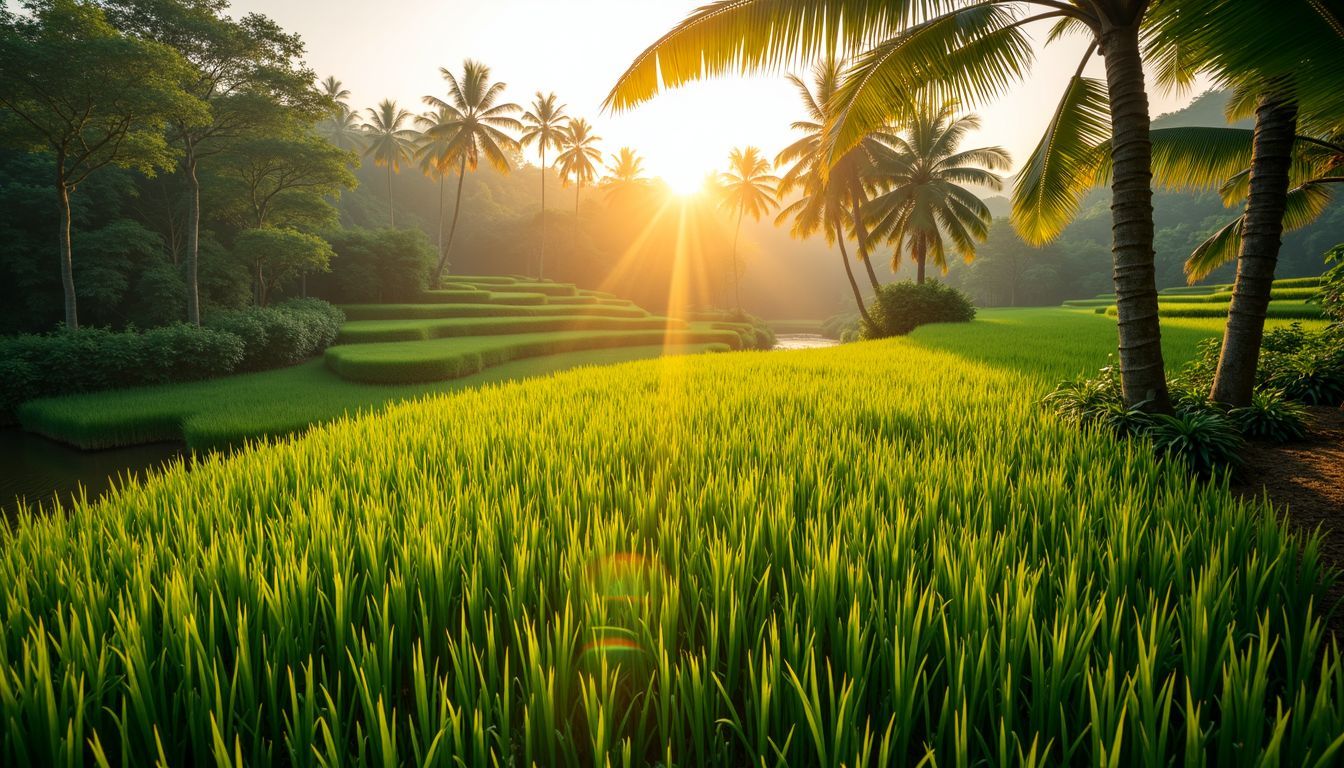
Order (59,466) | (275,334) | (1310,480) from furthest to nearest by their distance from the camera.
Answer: (275,334) < (59,466) < (1310,480)

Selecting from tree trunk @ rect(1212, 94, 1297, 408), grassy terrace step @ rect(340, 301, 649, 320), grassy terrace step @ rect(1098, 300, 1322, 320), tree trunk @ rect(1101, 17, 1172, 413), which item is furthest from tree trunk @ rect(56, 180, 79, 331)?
grassy terrace step @ rect(1098, 300, 1322, 320)

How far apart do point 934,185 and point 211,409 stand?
66.9 feet

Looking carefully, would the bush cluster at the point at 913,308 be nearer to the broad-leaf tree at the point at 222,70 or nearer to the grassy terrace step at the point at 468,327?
the grassy terrace step at the point at 468,327

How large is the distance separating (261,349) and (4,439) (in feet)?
16.5

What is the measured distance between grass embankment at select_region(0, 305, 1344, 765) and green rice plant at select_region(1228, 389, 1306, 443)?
2097mm

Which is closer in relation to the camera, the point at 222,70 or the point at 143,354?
the point at 143,354

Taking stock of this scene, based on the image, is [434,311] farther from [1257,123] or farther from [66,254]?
[1257,123]

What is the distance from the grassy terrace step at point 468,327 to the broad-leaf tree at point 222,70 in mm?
4174

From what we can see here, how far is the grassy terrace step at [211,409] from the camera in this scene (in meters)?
7.43

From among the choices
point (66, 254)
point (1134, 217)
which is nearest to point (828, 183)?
point (1134, 217)

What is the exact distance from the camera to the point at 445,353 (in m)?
12.0

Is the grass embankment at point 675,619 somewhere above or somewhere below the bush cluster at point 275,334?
below

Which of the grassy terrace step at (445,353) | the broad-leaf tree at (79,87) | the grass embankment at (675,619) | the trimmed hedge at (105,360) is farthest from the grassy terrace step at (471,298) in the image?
the grass embankment at (675,619)

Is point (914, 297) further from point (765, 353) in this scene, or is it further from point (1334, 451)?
point (1334, 451)
